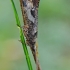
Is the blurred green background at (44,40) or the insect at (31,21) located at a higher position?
the insect at (31,21)

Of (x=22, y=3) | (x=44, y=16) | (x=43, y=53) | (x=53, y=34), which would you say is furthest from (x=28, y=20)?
(x=44, y=16)

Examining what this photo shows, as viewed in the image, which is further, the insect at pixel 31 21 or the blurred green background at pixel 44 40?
the blurred green background at pixel 44 40

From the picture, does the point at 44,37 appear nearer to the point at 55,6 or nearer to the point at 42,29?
the point at 42,29

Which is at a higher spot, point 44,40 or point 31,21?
point 31,21

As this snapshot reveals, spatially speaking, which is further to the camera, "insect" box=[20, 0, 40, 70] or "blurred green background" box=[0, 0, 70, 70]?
"blurred green background" box=[0, 0, 70, 70]

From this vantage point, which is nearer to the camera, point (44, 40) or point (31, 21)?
point (31, 21)
